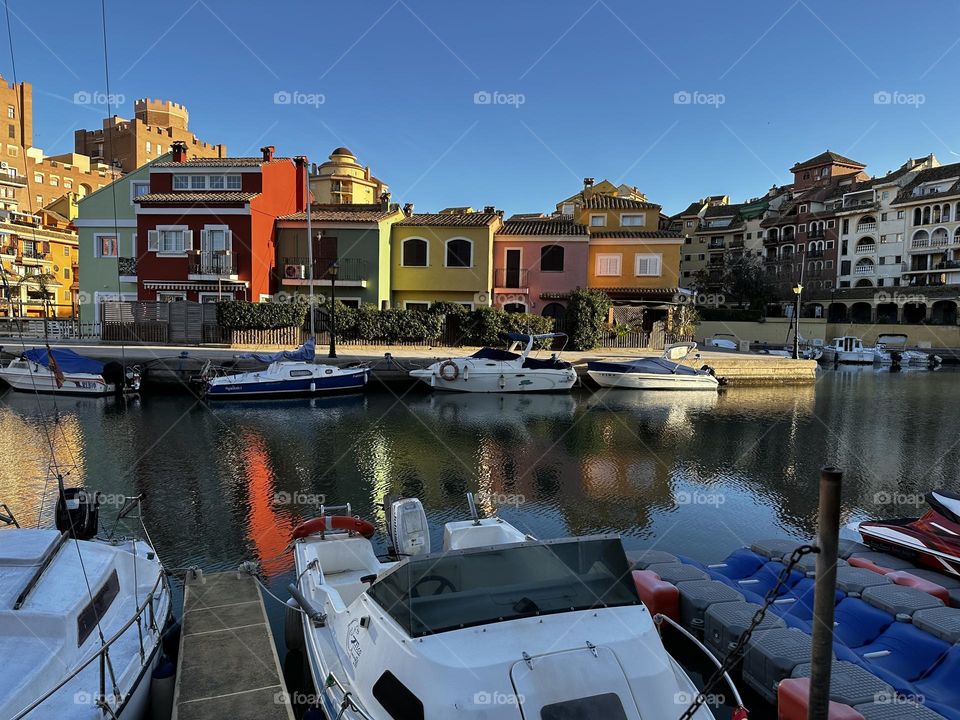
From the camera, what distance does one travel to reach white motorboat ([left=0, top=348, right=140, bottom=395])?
2350 cm

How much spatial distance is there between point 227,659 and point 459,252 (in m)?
34.1

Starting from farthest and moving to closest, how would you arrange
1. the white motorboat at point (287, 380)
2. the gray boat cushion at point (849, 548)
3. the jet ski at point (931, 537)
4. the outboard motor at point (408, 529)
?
1. the white motorboat at point (287, 380)
2. the gray boat cushion at point (849, 548)
3. the jet ski at point (931, 537)
4. the outboard motor at point (408, 529)

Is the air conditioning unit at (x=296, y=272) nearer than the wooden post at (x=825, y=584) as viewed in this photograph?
No

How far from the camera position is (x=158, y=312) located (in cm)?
3183

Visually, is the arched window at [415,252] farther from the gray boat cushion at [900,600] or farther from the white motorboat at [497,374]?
the gray boat cushion at [900,600]

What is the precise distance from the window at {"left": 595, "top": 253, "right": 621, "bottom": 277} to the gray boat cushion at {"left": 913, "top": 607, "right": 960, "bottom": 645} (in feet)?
114

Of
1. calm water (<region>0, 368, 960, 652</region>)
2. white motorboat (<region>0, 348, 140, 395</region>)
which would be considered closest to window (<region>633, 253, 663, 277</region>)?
calm water (<region>0, 368, 960, 652</region>)

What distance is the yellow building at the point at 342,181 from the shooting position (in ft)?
174

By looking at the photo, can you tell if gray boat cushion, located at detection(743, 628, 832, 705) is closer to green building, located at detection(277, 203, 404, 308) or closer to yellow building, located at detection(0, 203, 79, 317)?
green building, located at detection(277, 203, 404, 308)

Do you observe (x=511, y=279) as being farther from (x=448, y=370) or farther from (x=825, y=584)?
(x=825, y=584)

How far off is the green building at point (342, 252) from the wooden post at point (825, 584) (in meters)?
34.6

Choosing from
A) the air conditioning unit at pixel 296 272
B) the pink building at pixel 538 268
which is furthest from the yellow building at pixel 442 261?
the air conditioning unit at pixel 296 272

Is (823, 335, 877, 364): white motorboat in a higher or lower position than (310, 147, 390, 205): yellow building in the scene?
lower

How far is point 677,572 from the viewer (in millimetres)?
8359
